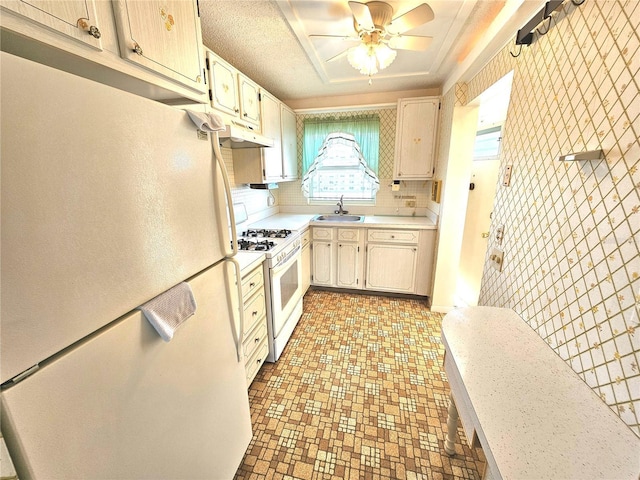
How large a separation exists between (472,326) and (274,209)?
289 cm

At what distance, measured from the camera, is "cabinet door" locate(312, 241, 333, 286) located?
3169 millimetres

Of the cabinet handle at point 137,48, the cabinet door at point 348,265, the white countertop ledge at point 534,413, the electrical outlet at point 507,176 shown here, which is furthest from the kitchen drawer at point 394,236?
the cabinet handle at point 137,48

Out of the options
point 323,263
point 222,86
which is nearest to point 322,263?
point 323,263

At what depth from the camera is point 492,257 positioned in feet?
5.41

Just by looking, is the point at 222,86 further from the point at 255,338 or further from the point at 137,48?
the point at 255,338

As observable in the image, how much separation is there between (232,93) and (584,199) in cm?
211

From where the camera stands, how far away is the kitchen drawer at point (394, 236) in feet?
9.56

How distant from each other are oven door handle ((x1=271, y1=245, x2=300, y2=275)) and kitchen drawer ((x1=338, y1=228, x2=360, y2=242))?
0.68 meters

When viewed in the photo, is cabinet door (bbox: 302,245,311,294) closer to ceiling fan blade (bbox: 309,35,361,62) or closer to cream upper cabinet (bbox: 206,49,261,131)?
cream upper cabinet (bbox: 206,49,261,131)

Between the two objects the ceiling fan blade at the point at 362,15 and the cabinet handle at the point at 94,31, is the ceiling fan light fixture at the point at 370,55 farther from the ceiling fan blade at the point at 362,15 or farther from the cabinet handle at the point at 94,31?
the cabinet handle at the point at 94,31

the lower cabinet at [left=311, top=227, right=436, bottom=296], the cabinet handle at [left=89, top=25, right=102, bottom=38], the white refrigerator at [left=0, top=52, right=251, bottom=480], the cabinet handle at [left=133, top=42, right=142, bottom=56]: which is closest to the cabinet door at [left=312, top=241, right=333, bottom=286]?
the lower cabinet at [left=311, top=227, right=436, bottom=296]

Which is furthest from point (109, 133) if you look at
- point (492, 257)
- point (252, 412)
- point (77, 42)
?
point (492, 257)

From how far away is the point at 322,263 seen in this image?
323 centimetres

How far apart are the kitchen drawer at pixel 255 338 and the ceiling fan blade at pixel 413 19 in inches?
81.7
